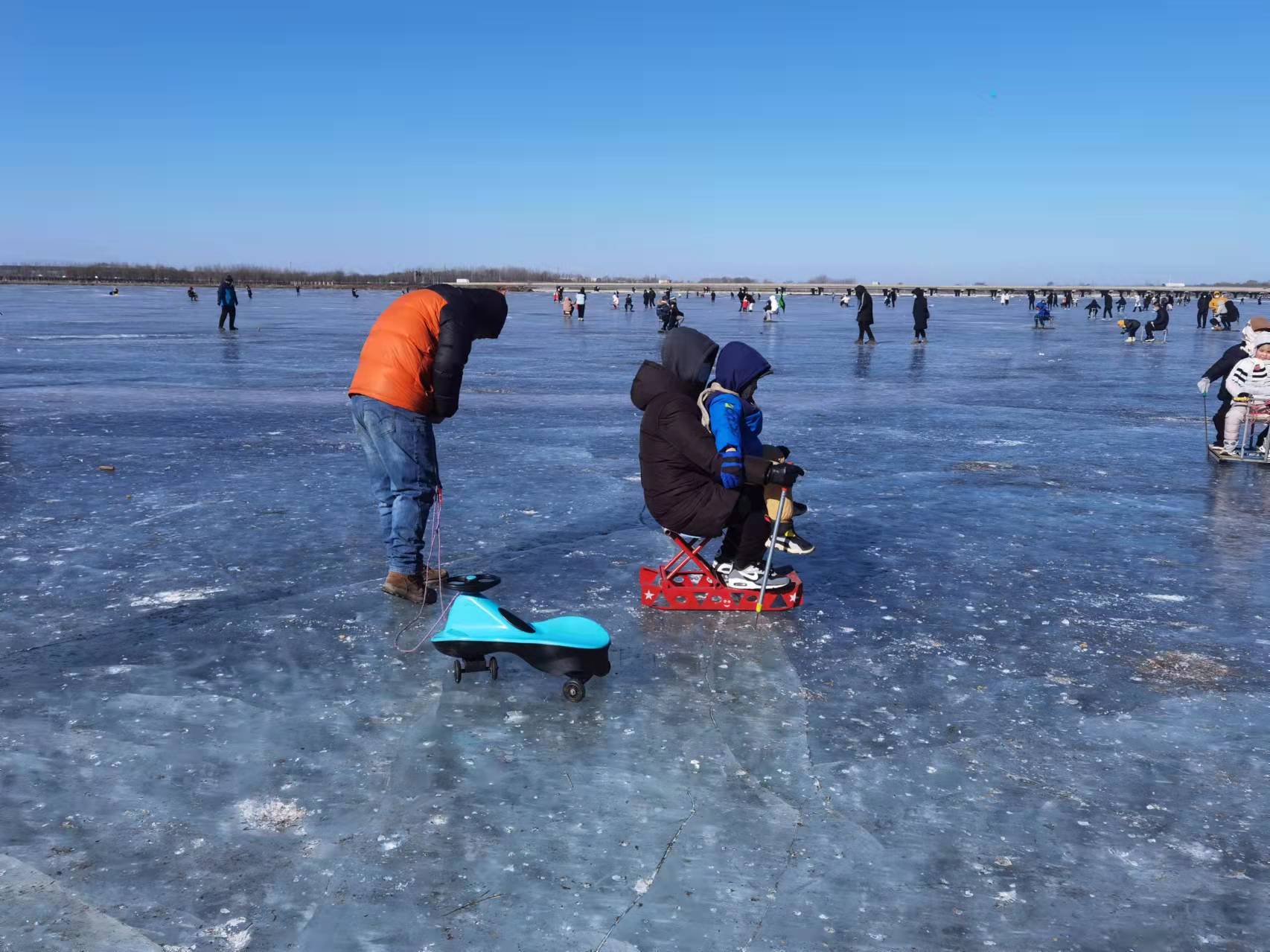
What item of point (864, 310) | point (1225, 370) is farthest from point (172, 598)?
point (864, 310)

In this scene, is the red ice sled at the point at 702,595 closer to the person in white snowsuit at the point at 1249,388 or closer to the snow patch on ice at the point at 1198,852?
the snow patch on ice at the point at 1198,852

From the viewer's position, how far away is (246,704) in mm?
4145

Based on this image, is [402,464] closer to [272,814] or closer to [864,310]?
[272,814]

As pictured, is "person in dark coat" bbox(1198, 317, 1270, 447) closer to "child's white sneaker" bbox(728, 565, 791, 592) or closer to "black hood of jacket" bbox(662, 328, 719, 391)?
"child's white sneaker" bbox(728, 565, 791, 592)

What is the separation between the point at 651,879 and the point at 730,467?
2.57 metres

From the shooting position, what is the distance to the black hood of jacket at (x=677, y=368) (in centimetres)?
527

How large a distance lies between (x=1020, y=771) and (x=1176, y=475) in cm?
695

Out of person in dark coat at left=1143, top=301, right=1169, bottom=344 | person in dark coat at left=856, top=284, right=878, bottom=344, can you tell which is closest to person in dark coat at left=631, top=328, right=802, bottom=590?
person in dark coat at left=856, top=284, right=878, bottom=344

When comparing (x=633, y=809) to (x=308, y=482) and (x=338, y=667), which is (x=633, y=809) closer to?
(x=338, y=667)

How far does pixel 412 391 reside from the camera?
540cm

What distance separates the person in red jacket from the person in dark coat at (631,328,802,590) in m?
0.93

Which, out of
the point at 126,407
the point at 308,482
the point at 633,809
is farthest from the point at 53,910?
the point at 126,407

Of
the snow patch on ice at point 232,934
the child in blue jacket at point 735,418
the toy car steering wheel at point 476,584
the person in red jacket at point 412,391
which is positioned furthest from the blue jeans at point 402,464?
the snow patch on ice at point 232,934

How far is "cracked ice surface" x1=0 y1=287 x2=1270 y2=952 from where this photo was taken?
2850mm
